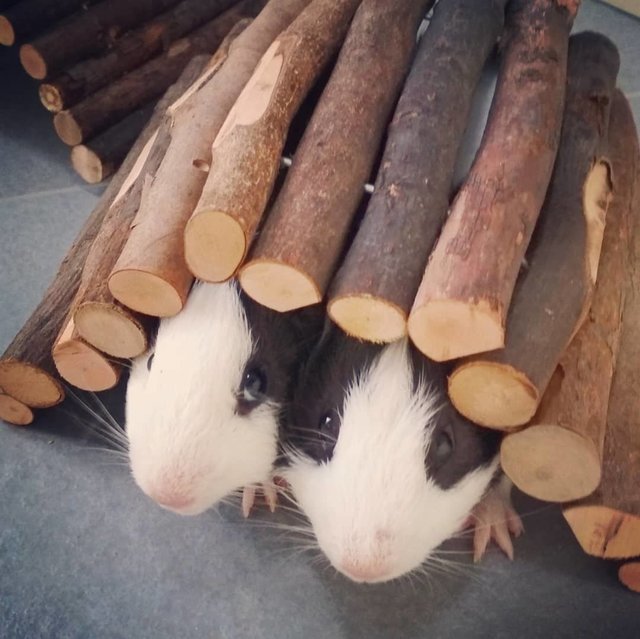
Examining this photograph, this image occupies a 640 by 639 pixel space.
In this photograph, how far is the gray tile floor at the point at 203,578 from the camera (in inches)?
48.1

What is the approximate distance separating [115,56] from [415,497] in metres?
1.45

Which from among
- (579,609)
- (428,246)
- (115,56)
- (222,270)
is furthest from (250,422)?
(115,56)

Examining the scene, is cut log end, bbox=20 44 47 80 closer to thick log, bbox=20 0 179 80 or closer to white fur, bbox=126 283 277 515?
thick log, bbox=20 0 179 80

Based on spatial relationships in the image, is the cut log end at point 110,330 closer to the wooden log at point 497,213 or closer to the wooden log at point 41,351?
the wooden log at point 41,351

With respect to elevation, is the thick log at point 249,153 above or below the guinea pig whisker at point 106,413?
above

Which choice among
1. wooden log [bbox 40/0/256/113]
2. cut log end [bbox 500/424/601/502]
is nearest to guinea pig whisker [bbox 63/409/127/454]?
cut log end [bbox 500/424/601/502]

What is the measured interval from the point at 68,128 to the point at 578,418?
144cm

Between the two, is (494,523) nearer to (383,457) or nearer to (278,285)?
(383,457)

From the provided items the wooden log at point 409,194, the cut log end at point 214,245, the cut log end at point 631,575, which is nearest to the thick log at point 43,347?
the cut log end at point 214,245

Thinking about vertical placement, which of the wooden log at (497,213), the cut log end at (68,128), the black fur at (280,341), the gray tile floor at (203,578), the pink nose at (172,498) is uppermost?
the wooden log at (497,213)

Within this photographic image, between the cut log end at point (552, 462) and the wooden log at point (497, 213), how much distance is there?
0.53 feet

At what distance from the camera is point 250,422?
1.16 m

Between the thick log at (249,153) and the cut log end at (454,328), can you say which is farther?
the thick log at (249,153)

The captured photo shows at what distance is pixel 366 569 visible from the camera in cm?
105
